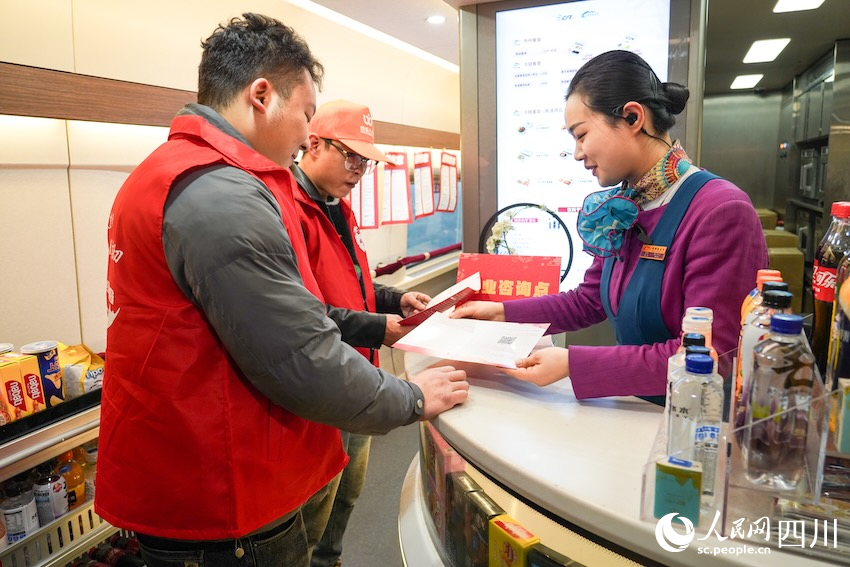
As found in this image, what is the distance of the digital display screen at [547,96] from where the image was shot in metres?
2.62

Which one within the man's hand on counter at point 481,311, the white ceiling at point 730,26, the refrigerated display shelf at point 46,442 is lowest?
the refrigerated display shelf at point 46,442

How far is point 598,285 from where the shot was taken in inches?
72.8

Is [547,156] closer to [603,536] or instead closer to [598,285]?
[598,285]

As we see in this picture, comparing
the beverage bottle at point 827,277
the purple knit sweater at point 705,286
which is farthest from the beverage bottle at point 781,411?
the purple knit sweater at point 705,286

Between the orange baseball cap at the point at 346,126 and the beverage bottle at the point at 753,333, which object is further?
the orange baseball cap at the point at 346,126

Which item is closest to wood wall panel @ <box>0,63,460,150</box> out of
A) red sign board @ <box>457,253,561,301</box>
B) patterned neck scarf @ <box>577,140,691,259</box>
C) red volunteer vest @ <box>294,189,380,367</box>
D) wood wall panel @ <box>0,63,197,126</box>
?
wood wall panel @ <box>0,63,197,126</box>

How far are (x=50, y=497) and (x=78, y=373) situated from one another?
0.43 m

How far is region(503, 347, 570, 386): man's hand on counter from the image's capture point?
4.32ft

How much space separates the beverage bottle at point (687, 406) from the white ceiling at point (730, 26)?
2.45 metres

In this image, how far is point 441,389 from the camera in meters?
1.33

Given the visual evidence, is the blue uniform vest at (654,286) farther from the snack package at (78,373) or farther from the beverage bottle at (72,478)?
the beverage bottle at (72,478)

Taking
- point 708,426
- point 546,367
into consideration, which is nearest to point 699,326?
point 708,426

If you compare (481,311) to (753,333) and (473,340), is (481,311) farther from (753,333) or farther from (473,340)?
(753,333)

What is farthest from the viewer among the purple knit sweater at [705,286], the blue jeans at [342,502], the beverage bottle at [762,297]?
the blue jeans at [342,502]
